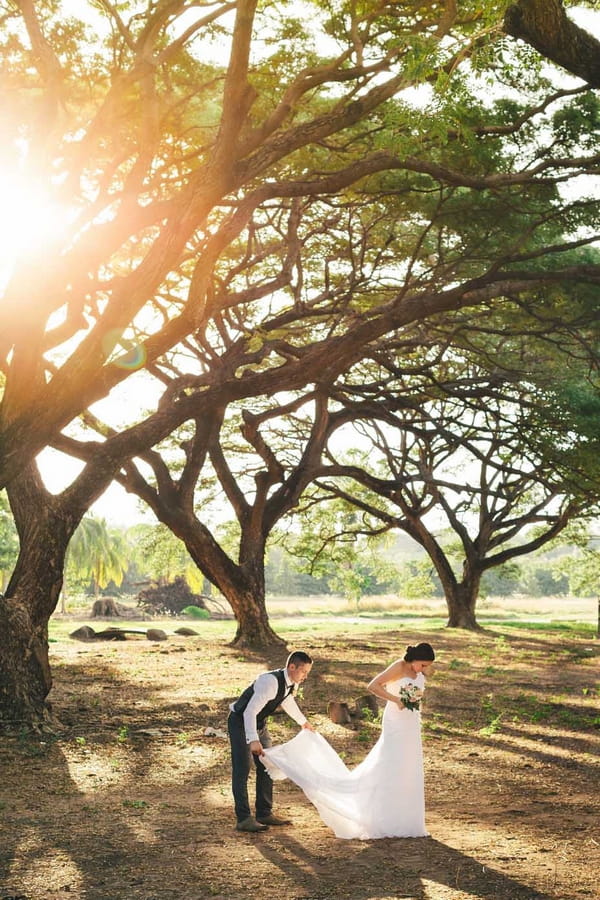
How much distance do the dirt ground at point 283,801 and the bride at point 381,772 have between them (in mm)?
196

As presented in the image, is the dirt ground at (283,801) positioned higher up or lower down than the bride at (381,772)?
lower down

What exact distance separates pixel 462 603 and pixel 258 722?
26.5 meters

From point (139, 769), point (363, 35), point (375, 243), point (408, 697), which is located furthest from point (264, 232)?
point (408, 697)

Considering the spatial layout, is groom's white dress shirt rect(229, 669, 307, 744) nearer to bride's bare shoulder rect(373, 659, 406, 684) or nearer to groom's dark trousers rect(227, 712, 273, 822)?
groom's dark trousers rect(227, 712, 273, 822)

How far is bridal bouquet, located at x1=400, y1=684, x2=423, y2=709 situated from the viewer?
776 centimetres

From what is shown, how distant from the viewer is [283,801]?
9.28 metres

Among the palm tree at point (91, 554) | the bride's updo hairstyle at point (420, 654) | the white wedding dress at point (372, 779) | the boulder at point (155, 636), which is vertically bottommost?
the white wedding dress at point (372, 779)

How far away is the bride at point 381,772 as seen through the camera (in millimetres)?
7629

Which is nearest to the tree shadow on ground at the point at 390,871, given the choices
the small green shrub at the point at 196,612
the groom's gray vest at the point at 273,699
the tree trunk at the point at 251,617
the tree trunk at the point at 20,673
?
the groom's gray vest at the point at 273,699

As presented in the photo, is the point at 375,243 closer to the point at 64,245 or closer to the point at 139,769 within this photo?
the point at 64,245

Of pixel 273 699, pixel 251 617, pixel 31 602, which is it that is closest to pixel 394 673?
pixel 273 699

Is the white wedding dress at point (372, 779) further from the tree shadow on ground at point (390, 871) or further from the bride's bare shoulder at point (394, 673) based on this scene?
the tree shadow on ground at point (390, 871)

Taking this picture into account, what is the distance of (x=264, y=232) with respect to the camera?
2089cm

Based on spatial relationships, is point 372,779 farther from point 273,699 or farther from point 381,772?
point 273,699
